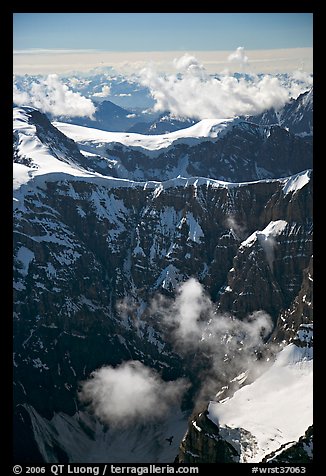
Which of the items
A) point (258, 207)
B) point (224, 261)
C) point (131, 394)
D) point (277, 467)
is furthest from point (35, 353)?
point (277, 467)

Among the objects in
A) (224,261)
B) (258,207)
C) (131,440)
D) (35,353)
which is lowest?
(131,440)

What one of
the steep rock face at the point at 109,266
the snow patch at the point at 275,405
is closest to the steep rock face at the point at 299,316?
the snow patch at the point at 275,405

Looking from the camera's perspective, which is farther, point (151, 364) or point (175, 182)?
point (175, 182)

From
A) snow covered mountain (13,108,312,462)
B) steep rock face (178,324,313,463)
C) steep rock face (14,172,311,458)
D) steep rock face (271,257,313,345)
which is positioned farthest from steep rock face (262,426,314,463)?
steep rock face (14,172,311,458)

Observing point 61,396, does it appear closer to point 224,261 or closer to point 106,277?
point 106,277

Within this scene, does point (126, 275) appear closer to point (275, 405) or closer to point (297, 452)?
point (275, 405)

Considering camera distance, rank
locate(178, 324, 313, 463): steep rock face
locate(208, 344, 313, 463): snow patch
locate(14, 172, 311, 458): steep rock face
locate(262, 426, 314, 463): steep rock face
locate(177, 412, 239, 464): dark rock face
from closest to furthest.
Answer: locate(262, 426, 314, 463): steep rock face
locate(178, 324, 313, 463): steep rock face
locate(177, 412, 239, 464): dark rock face
locate(208, 344, 313, 463): snow patch
locate(14, 172, 311, 458): steep rock face

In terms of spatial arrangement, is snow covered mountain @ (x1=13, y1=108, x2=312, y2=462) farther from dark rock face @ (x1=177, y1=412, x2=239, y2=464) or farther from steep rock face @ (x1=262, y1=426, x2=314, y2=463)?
steep rock face @ (x1=262, y1=426, x2=314, y2=463)
